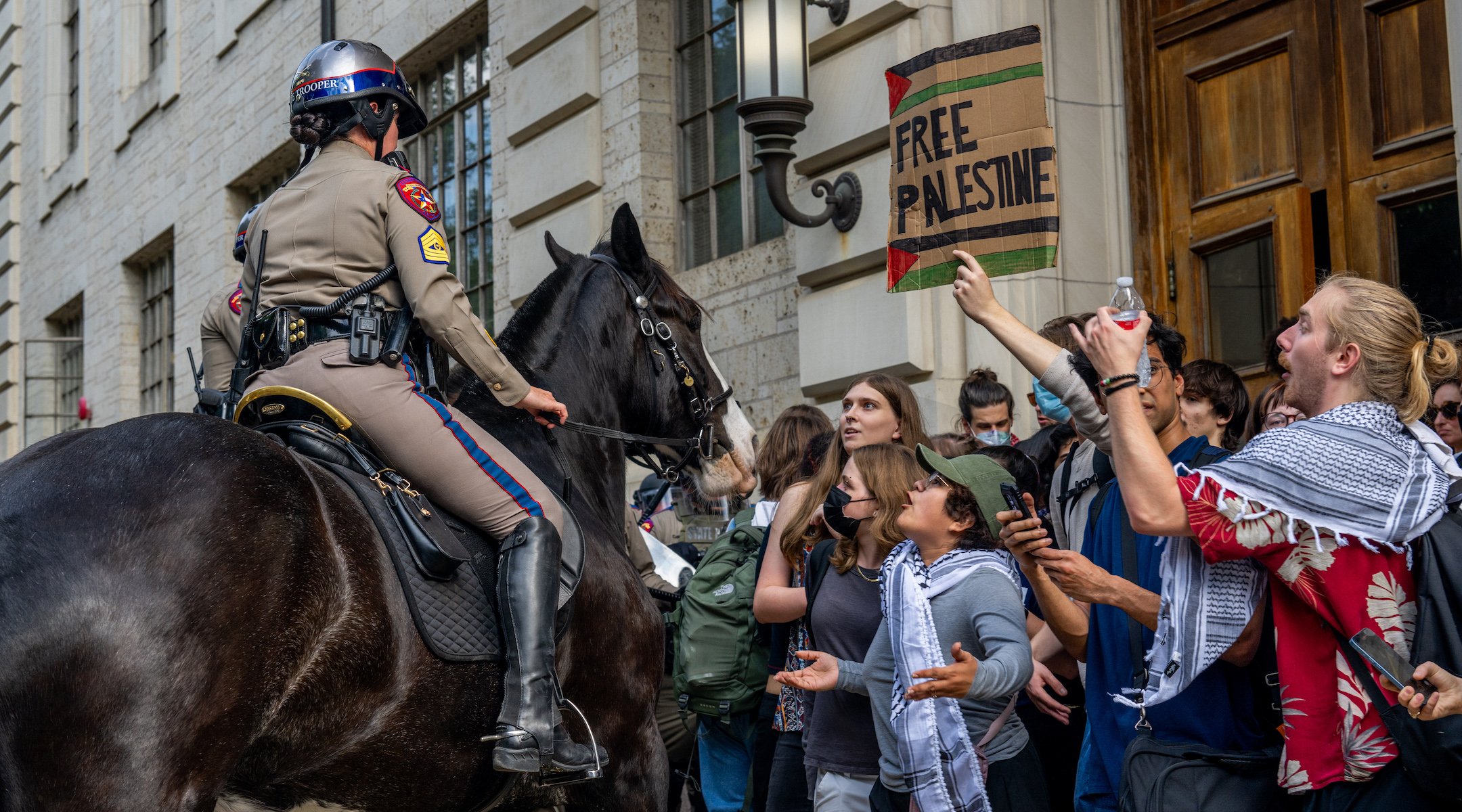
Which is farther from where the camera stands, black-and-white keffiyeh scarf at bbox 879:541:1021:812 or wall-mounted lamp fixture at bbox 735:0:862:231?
wall-mounted lamp fixture at bbox 735:0:862:231

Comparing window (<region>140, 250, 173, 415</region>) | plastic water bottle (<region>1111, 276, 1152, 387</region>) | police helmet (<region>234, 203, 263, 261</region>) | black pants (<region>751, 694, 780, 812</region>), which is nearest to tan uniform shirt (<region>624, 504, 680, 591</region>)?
black pants (<region>751, 694, 780, 812</region>)

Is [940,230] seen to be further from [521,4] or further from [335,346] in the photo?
[521,4]

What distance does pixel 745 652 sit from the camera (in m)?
5.06

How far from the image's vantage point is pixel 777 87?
7.13 metres

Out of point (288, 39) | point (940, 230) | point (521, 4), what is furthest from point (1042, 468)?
point (288, 39)

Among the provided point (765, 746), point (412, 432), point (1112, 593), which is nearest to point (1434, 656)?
point (1112, 593)

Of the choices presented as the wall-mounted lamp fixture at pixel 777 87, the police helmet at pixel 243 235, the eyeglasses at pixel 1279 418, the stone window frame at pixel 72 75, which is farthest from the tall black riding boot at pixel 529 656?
the stone window frame at pixel 72 75

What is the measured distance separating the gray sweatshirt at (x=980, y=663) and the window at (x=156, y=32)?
1730cm

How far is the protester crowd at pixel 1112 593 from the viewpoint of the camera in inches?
103

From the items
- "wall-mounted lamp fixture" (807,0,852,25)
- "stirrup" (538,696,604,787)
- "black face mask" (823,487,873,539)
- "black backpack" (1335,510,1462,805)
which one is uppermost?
"wall-mounted lamp fixture" (807,0,852,25)

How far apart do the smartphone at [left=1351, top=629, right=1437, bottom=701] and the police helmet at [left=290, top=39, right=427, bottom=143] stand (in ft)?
9.33

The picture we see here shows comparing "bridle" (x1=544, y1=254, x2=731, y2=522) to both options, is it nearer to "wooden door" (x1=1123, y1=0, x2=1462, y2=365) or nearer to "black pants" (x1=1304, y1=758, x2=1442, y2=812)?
"wooden door" (x1=1123, y1=0, x2=1462, y2=365)

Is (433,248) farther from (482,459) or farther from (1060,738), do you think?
(1060,738)

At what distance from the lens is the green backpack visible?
5.03 m
